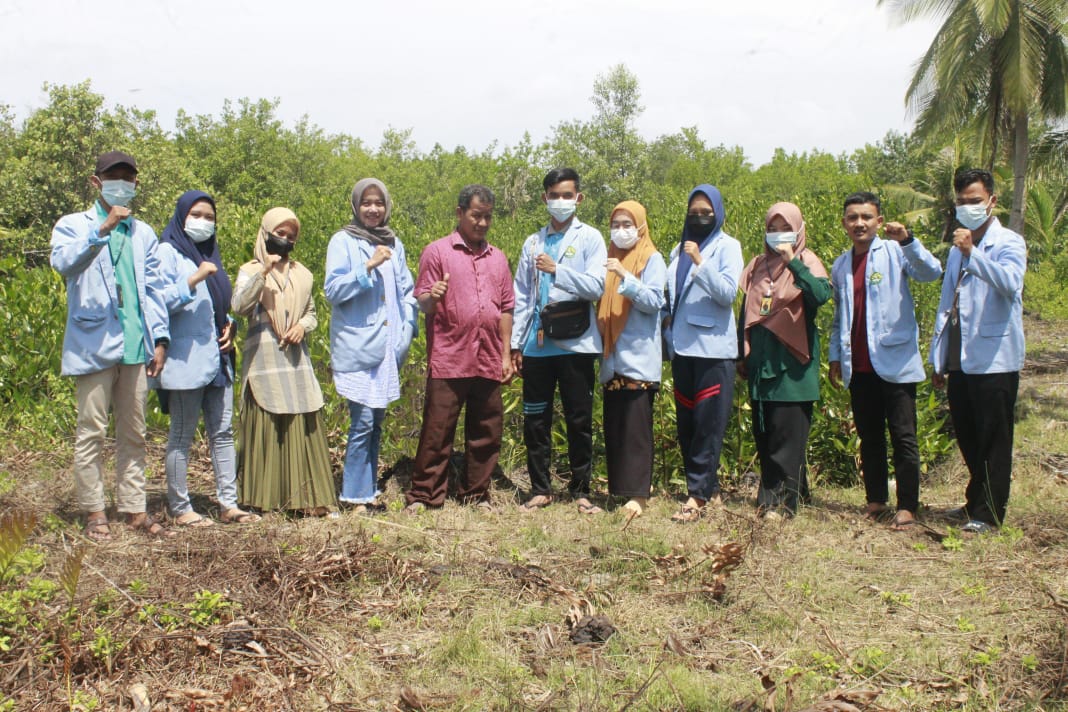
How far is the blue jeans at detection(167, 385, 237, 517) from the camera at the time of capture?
4816 millimetres

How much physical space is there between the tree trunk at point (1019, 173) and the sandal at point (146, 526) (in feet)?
46.1

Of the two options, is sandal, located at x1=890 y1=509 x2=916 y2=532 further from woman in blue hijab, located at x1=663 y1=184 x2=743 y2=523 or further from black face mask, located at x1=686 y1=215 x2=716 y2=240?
black face mask, located at x1=686 y1=215 x2=716 y2=240

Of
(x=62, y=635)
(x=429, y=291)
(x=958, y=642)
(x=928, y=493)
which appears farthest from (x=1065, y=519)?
(x=62, y=635)

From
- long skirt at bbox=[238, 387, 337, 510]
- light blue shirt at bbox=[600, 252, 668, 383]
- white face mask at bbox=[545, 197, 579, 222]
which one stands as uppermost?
white face mask at bbox=[545, 197, 579, 222]

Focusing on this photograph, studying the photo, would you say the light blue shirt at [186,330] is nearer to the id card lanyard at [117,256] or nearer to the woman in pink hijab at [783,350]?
the id card lanyard at [117,256]

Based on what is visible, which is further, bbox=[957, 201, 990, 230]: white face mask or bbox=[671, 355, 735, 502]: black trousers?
bbox=[671, 355, 735, 502]: black trousers

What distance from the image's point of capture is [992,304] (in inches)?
187

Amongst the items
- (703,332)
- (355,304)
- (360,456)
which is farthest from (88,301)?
(703,332)

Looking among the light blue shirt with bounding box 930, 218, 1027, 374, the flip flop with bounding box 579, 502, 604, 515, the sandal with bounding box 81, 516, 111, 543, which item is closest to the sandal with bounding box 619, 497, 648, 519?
the flip flop with bounding box 579, 502, 604, 515

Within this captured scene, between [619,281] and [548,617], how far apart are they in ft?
6.85

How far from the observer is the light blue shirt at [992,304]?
463 cm

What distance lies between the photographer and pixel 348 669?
10.8 feet

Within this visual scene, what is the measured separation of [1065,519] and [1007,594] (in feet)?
4.19

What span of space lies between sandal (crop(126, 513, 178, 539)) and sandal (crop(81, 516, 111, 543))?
13cm
